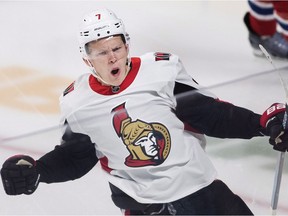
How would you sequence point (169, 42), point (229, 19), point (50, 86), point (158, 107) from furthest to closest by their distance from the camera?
1. point (229, 19)
2. point (169, 42)
3. point (50, 86)
4. point (158, 107)

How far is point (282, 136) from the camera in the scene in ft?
4.54

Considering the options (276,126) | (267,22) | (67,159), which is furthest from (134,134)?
(267,22)

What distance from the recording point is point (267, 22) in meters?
2.86

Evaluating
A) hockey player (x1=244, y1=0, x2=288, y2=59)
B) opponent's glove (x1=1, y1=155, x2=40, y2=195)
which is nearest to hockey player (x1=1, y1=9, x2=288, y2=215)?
opponent's glove (x1=1, y1=155, x2=40, y2=195)

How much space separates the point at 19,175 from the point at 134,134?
0.62ft

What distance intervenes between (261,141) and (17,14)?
129 cm

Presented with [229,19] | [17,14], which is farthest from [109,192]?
[229,19]

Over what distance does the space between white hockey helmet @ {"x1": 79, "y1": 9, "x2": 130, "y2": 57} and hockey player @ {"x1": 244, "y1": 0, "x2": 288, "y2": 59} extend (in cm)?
148

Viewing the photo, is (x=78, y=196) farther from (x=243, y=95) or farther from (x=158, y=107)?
(x=243, y=95)

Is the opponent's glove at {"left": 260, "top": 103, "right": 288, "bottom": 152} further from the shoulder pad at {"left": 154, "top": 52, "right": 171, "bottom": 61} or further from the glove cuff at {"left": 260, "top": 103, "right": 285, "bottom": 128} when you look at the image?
the shoulder pad at {"left": 154, "top": 52, "right": 171, "bottom": 61}

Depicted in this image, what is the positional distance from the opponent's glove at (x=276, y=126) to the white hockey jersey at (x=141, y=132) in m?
0.13

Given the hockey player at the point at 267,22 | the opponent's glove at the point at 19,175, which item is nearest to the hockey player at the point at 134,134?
the opponent's glove at the point at 19,175

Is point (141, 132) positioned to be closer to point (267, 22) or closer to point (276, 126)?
point (276, 126)

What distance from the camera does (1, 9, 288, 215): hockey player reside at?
1.34m
